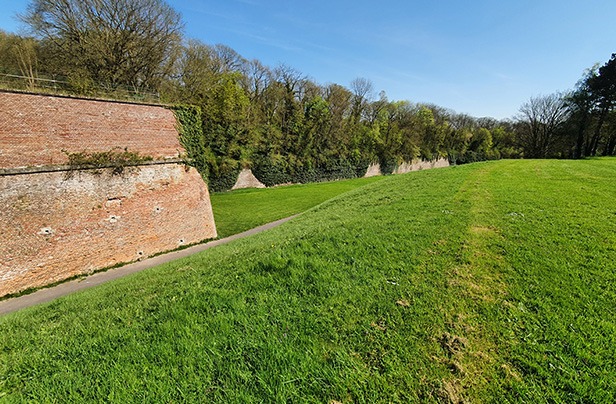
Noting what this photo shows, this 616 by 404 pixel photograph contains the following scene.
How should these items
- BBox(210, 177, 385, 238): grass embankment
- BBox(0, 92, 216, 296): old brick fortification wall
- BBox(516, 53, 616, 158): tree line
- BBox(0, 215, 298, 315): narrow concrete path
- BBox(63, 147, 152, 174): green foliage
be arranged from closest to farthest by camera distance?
1. BBox(0, 215, 298, 315): narrow concrete path
2. BBox(0, 92, 216, 296): old brick fortification wall
3. BBox(63, 147, 152, 174): green foliage
4. BBox(210, 177, 385, 238): grass embankment
5. BBox(516, 53, 616, 158): tree line

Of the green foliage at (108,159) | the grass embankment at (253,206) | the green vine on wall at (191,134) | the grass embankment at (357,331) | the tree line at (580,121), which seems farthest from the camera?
the tree line at (580,121)

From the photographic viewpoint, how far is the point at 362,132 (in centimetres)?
4909

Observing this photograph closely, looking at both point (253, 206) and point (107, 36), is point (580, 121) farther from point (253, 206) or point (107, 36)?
point (107, 36)

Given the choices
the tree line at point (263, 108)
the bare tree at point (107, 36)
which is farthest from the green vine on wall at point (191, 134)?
the bare tree at point (107, 36)

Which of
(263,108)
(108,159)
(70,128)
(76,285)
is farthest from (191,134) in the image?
(263,108)

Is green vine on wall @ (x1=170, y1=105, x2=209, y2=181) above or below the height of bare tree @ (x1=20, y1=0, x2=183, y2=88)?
below

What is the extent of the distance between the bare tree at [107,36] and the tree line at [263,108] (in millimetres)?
71

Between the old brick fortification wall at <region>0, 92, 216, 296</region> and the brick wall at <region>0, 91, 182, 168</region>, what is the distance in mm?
27

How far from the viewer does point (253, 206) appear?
23406 mm

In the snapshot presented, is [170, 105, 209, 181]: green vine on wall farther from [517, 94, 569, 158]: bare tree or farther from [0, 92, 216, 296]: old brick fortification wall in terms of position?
[517, 94, 569, 158]: bare tree

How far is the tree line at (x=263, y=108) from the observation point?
20766 mm

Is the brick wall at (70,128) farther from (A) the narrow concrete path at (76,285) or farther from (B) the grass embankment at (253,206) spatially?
(B) the grass embankment at (253,206)

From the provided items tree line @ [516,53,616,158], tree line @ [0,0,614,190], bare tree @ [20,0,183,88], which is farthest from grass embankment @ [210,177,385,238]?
tree line @ [516,53,616,158]

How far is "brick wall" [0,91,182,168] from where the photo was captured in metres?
9.86
